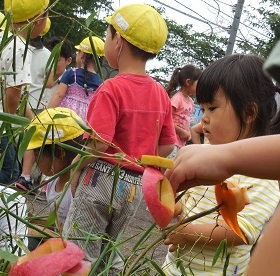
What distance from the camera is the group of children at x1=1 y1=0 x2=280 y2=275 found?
1349mm

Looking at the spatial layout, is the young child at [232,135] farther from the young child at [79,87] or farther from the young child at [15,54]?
the young child at [79,87]

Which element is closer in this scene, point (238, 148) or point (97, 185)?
point (238, 148)

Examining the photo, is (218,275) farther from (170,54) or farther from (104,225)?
(170,54)

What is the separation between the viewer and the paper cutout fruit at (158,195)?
3.33 feet

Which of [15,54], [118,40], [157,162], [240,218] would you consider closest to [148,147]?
[118,40]

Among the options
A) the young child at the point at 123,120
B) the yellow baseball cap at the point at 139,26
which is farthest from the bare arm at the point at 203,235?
the yellow baseball cap at the point at 139,26

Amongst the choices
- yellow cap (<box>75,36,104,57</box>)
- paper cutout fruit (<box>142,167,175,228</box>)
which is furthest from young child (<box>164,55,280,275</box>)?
yellow cap (<box>75,36,104,57</box>)

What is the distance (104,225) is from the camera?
2801 mm

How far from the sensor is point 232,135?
208cm

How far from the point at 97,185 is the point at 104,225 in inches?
7.0

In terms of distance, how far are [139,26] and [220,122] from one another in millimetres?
990

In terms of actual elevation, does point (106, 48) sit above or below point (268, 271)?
below

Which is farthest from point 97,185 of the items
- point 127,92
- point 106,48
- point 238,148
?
point 238,148

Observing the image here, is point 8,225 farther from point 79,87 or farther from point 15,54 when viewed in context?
point 79,87
